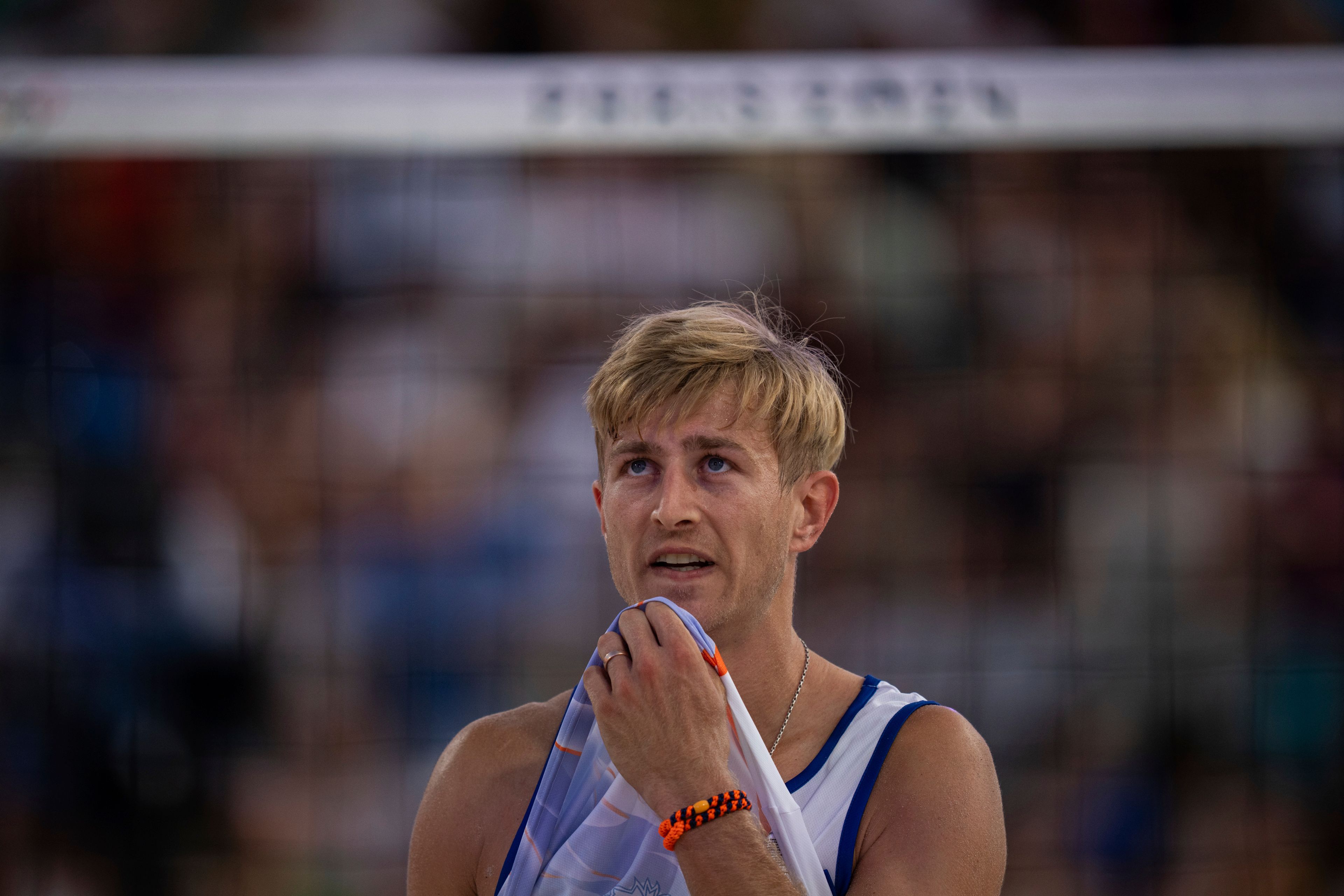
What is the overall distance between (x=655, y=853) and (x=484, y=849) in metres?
0.35

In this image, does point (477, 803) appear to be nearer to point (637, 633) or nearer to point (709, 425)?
point (637, 633)

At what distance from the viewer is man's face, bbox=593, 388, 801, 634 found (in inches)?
78.3

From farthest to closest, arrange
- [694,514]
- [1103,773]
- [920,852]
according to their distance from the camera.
Result: [1103,773]
[694,514]
[920,852]

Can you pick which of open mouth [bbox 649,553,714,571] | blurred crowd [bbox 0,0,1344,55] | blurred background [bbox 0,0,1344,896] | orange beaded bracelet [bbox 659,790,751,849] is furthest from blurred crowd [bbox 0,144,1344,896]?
orange beaded bracelet [bbox 659,790,751,849]

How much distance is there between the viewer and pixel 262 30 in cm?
545

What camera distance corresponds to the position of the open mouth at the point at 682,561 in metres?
2.01

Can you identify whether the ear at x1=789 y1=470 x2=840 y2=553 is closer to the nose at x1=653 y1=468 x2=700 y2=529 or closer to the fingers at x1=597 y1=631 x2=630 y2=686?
the nose at x1=653 y1=468 x2=700 y2=529

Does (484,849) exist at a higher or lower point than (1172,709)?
higher

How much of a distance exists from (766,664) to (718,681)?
13.4 inches

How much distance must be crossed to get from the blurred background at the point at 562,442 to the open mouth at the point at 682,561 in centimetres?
331

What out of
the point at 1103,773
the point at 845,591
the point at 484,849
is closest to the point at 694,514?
the point at 484,849

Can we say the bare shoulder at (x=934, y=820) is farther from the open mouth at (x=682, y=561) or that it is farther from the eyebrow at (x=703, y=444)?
the eyebrow at (x=703, y=444)

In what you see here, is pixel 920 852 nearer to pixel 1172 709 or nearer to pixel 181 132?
pixel 1172 709

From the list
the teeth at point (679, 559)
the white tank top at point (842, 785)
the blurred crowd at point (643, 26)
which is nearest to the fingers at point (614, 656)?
the teeth at point (679, 559)
